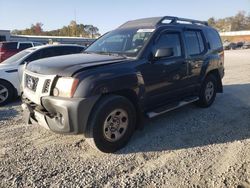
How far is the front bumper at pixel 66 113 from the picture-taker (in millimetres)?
3598

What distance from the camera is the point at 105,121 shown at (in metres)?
3.97

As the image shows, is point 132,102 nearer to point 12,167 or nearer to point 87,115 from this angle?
point 87,115

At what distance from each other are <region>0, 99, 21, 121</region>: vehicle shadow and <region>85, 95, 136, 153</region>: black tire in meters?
2.80

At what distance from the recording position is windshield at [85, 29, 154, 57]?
470 centimetres

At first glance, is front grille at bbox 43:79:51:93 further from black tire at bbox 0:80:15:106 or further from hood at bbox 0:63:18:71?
hood at bbox 0:63:18:71

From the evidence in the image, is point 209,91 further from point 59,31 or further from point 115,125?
point 59,31

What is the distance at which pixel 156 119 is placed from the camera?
5625 millimetres

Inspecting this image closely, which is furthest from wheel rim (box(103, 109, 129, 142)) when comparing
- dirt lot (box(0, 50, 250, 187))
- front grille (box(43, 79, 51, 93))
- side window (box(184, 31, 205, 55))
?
side window (box(184, 31, 205, 55))

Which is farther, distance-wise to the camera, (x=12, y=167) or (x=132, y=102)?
(x=132, y=102)

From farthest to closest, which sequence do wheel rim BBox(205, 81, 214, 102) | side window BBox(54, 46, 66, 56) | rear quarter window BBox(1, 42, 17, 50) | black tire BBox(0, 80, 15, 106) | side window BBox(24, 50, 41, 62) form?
rear quarter window BBox(1, 42, 17, 50)
side window BBox(54, 46, 66, 56)
side window BBox(24, 50, 41, 62)
black tire BBox(0, 80, 15, 106)
wheel rim BBox(205, 81, 214, 102)

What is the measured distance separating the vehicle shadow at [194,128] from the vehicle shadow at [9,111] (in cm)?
298

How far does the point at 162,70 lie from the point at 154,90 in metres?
0.40

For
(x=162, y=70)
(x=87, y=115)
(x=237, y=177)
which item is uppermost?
(x=162, y=70)

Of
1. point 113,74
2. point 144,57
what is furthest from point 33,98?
point 144,57
